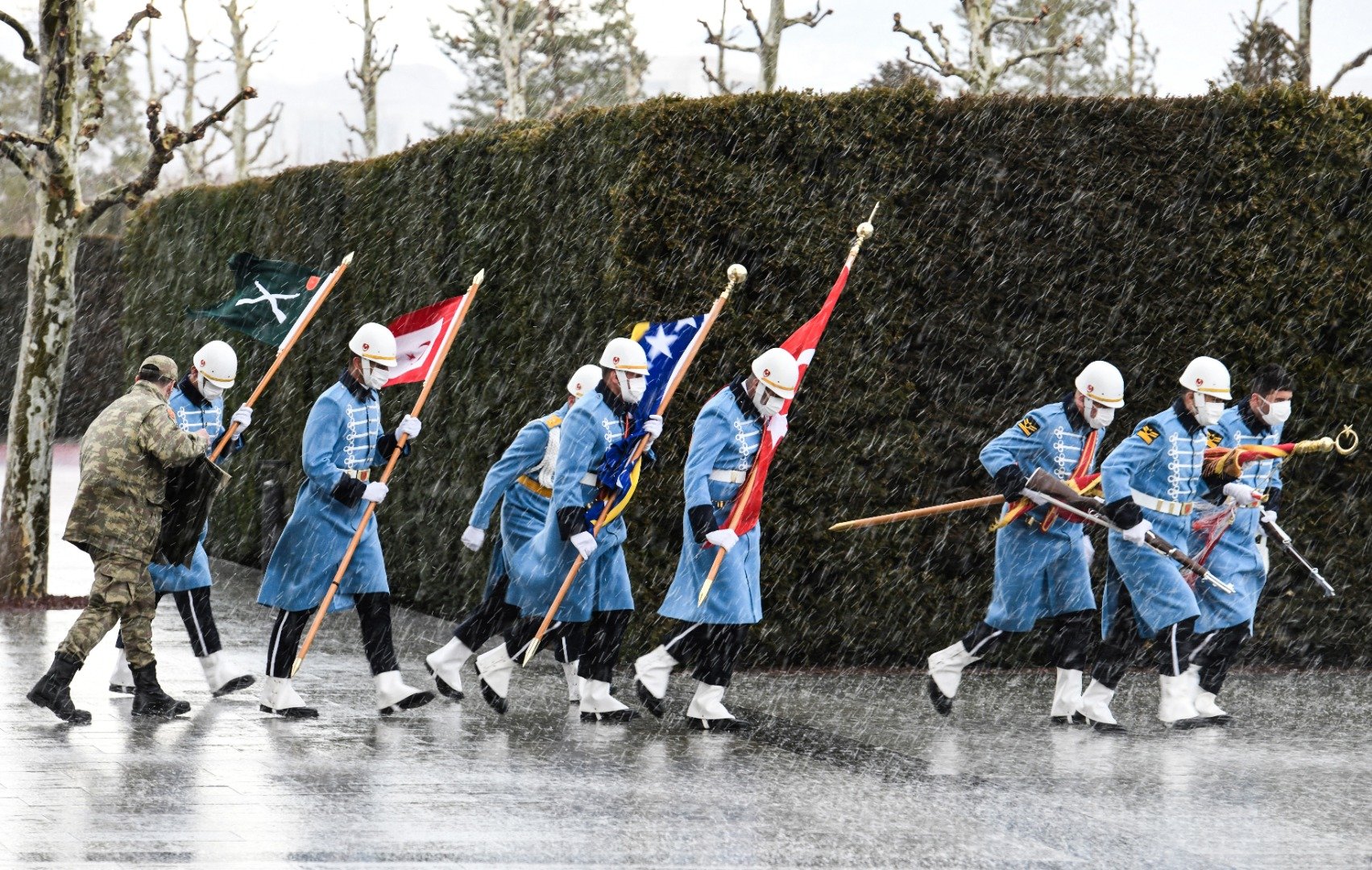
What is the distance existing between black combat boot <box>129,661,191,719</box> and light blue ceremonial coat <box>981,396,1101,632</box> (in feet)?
13.7

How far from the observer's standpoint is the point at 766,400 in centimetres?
951

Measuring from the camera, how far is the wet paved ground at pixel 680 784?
6.79 m

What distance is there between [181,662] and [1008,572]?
15.7 ft

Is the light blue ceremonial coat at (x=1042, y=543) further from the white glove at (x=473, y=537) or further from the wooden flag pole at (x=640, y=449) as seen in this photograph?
the white glove at (x=473, y=537)

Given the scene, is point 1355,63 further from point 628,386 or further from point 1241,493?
point 628,386

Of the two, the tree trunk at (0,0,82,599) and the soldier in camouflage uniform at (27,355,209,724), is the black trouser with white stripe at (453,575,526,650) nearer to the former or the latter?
the soldier in camouflage uniform at (27,355,209,724)

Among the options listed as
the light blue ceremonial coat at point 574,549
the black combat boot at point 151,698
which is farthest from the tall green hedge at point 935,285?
the black combat boot at point 151,698

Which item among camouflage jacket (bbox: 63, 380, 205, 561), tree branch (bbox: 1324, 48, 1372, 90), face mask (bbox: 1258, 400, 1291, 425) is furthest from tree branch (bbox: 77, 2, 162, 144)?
tree branch (bbox: 1324, 48, 1372, 90)

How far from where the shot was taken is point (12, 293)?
35.4 m

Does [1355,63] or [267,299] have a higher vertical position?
[1355,63]

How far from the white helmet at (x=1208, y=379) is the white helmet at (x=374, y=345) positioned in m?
4.10

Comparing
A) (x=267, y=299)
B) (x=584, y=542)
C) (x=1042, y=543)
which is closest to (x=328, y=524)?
(x=584, y=542)

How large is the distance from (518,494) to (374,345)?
1.25 meters

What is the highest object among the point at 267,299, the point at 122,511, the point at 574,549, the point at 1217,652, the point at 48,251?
the point at 48,251
